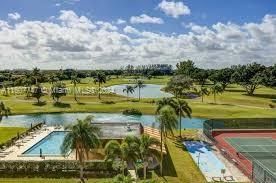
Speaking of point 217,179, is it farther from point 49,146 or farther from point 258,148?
point 49,146

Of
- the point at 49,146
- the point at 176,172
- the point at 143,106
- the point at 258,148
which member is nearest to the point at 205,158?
the point at 176,172

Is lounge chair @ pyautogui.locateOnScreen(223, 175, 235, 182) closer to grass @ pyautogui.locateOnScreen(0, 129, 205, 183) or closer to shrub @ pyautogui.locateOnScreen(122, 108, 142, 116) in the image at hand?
grass @ pyautogui.locateOnScreen(0, 129, 205, 183)

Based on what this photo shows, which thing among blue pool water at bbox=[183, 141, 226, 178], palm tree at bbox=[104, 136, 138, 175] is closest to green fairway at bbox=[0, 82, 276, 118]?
blue pool water at bbox=[183, 141, 226, 178]

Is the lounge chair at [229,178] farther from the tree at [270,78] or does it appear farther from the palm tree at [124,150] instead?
the tree at [270,78]

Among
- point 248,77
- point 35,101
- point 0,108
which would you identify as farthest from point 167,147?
point 248,77

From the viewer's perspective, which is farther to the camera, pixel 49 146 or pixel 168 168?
pixel 49 146
